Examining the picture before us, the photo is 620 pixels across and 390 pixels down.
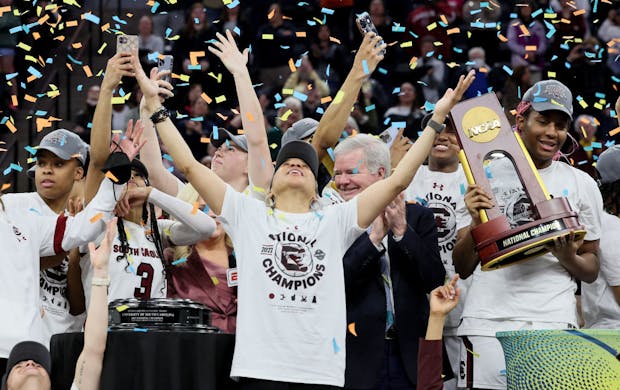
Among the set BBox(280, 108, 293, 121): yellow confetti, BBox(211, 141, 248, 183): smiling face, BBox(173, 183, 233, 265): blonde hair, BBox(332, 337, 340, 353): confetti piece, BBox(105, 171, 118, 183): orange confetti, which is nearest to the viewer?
BBox(332, 337, 340, 353): confetti piece

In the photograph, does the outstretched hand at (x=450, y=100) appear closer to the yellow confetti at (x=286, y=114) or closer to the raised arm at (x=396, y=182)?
the raised arm at (x=396, y=182)

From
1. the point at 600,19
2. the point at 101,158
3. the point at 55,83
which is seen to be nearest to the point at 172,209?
the point at 101,158

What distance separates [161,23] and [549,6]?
14.5 feet

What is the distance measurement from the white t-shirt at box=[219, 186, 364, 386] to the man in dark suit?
1.32ft

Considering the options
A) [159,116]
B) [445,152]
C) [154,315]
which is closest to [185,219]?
[159,116]

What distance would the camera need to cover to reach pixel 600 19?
13281mm

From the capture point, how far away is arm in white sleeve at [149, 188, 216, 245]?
5.99 meters

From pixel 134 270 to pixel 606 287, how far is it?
8.31 feet

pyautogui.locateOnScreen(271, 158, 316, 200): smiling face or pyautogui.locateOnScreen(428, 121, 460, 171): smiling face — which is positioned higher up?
pyautogui.locateOnScreen(428, 121, 460, 171): smiling face

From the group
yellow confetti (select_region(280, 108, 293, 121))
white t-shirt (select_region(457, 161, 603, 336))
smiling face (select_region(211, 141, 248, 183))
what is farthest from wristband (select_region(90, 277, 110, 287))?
yellow confetti (select_region(280, 108, 293, 121))

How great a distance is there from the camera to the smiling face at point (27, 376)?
5.02 metres

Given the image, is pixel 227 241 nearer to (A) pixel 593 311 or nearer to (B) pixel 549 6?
(A) pixel 593 311

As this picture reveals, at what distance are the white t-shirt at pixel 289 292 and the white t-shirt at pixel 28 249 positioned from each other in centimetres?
76

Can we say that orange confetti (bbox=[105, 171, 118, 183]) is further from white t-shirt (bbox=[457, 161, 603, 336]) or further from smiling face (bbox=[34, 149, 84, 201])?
white t-shirt (bbox=[457, 161, 603, 336])
